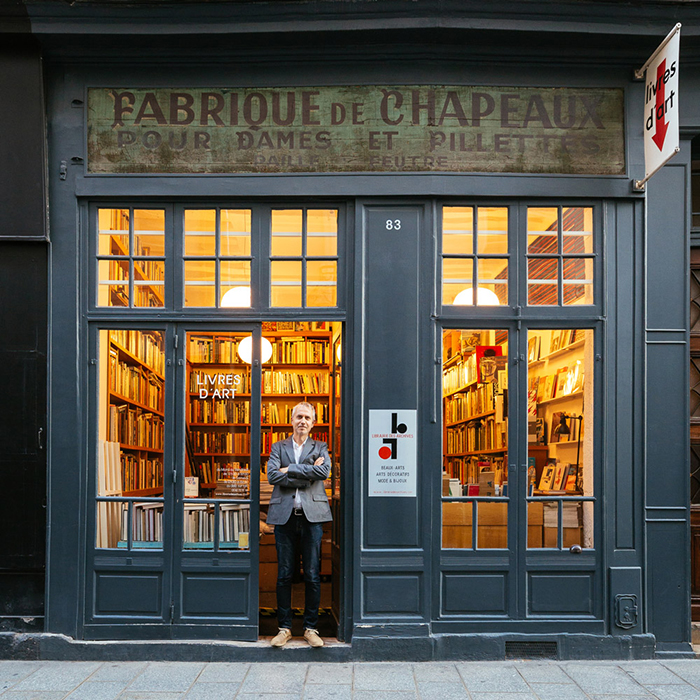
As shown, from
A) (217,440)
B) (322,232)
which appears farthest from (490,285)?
(217,440)

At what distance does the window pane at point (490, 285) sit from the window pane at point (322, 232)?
4.68 ft

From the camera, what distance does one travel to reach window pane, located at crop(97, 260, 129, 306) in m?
7.51

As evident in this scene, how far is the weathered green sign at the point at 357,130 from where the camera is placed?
24.4 feet

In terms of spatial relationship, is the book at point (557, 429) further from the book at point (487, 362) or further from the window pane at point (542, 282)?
the window pane at point (542, 282)

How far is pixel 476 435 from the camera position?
294 inches

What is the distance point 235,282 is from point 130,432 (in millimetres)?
1783

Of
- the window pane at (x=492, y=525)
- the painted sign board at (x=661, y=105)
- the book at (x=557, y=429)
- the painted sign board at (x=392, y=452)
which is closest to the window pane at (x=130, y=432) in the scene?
the painted sign board at (x=392, y=452)

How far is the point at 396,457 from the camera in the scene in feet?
24.0

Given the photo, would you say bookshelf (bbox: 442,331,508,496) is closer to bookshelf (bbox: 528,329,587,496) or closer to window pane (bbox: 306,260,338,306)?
bookshelf (bbox: 528,329,587,496)

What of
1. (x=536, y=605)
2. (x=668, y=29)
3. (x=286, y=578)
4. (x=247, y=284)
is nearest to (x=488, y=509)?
(x=536, y=605)

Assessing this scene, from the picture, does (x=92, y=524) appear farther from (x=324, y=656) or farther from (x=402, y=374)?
(x=402, y=374)

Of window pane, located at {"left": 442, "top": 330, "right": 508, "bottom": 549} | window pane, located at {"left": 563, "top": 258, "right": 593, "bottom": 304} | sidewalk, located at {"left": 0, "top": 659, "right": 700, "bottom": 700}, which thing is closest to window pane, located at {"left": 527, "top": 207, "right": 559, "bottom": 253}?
window pane, located at {"left": 563, "top": 258, "right": 593, "bottom": 304}

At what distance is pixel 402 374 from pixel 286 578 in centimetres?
218

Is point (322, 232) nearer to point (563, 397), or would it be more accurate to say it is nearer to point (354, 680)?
point (563, 397)
